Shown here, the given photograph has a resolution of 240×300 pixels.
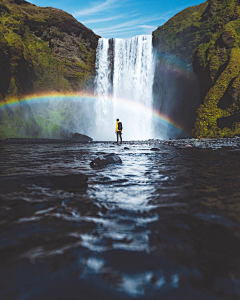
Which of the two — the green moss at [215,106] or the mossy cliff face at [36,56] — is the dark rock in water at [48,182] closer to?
the green moss at [215,106]

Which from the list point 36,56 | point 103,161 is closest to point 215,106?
point 103,161

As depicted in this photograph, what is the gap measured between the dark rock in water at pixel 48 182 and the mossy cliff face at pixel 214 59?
22087mm

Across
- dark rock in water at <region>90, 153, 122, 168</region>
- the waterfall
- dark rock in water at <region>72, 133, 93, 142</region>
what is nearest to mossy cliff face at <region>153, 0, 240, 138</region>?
the waterfall

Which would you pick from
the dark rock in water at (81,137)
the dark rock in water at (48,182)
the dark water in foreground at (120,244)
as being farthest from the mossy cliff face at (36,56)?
the dark water in foreground at (120,244)

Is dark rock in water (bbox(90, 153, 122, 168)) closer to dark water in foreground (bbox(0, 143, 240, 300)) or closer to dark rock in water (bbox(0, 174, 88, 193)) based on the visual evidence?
dark rock in water (bbox(0, 174, 88, 193))

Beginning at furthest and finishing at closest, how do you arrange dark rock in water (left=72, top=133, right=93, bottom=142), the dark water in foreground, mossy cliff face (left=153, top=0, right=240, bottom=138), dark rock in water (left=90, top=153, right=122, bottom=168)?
dark rock in water (left=72, top=133, right=93, bottom=142) → mossy cliff face (left=153, top=0, right=240, bottom=138) → dark rock in water (left=90, top=153, right=122, bottom=168) → the dark water in foreground

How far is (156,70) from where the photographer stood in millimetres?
35344

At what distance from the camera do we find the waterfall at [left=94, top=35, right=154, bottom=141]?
3519cm

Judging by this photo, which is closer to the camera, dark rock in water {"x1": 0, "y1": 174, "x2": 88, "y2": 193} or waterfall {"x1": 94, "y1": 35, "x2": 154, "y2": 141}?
dark rock in water {"x1": 0, "y1": 174, "x2": 88, "y2": 193}

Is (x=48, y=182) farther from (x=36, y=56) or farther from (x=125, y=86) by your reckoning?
(x=36, y=56)

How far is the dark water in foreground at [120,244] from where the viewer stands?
1146 millimetres

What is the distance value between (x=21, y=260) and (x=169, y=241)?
3.65ft

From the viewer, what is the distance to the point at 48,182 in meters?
3.71

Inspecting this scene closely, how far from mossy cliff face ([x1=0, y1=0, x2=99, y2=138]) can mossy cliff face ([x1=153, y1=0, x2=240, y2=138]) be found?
55.1 ft
